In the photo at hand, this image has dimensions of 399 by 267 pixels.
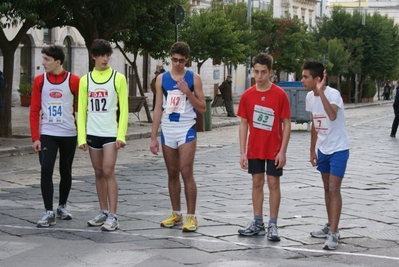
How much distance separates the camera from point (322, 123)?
7.85m

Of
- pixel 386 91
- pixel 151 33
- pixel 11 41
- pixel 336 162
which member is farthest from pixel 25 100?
pixel 386 91

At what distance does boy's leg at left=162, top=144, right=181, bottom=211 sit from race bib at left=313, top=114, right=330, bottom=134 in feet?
4.38

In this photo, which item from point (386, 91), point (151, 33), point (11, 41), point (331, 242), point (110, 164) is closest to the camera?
point (331, 242)

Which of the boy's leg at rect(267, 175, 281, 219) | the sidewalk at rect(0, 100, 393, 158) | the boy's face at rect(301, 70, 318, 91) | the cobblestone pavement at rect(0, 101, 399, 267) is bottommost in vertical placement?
the sidewalk at rect(0, 100, 393, 158)

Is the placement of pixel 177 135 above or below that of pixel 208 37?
below

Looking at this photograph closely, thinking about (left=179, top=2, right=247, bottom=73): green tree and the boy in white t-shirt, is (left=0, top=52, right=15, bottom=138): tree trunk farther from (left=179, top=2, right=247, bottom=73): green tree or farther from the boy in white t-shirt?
(left=179, top=2, right=247, bottom=73): green tree

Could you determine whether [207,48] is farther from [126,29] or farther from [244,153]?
[244,153]

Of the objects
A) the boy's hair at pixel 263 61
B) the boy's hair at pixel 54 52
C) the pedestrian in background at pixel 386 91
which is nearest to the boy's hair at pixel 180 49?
the boy's hair at pixel 263 61

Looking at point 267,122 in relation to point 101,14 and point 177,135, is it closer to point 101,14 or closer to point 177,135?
point 177,135

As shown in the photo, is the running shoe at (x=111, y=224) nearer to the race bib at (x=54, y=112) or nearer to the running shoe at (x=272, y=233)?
the race bib at (x=54, y=112)

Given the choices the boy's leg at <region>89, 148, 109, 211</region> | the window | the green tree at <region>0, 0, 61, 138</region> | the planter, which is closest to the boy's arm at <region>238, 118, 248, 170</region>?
→ the boy's leg at <region>89, 148, 109, 211</region>

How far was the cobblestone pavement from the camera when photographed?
7.03 meters

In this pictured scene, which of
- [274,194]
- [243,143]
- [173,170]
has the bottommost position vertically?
[274,194]

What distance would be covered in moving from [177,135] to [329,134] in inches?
54.9
